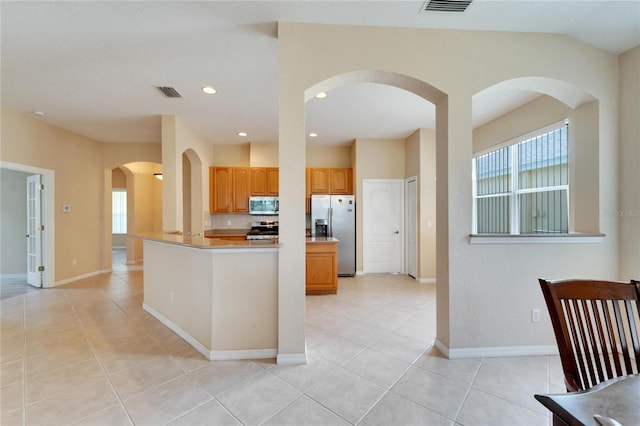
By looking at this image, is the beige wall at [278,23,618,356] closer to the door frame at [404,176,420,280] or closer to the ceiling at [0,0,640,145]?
the ceiling at [0,0,640,145]

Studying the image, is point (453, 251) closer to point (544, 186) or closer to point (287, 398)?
point (287, 398)

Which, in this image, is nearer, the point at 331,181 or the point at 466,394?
the point at 466,394

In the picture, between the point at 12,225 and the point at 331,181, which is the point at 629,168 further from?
the point at 12,225

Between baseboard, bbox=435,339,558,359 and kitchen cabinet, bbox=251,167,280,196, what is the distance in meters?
4.49

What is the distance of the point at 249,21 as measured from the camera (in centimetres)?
223

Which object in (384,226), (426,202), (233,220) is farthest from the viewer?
(233,220)

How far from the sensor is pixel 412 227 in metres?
5.43

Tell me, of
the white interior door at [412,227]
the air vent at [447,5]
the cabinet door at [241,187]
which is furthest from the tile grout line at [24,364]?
the white interior door at [412,227]

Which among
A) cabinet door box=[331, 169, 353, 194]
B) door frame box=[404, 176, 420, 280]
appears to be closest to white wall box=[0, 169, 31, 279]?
cabinet door box=[331, 169, 353, 194]

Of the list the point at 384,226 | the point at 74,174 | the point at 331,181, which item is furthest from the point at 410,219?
the point at 74,174

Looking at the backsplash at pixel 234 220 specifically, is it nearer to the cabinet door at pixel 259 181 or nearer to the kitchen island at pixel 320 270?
the cabinet door at pixel 259 181

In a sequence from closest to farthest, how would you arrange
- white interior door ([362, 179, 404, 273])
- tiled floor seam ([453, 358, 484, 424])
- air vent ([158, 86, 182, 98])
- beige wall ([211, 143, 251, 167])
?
tiled floor seam ([453, 358, 484, 424])
air vent ([158, 86, 182, 98])
white interior door ([362, 179, 404, 273])
beige wall ([211, 143, 251, 167])

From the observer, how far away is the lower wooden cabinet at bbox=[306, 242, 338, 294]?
428 centimetres

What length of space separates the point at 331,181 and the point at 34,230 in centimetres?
571
